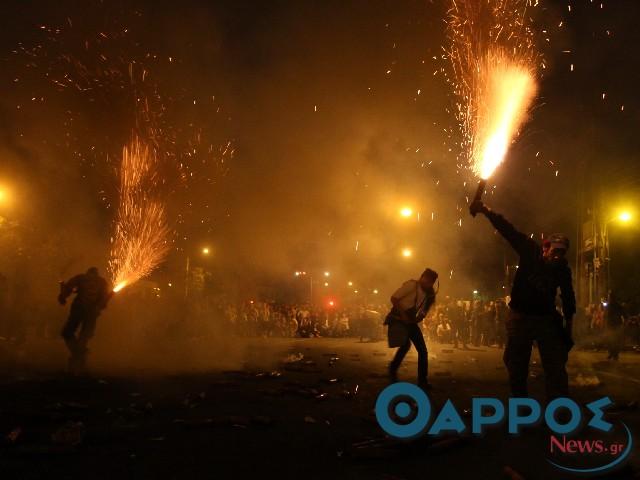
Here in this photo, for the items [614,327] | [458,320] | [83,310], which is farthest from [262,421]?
[458,320]

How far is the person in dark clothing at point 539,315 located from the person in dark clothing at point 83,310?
6.24 m

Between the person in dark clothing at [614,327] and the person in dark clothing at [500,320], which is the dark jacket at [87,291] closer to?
the person in dark clothing at [614,327]

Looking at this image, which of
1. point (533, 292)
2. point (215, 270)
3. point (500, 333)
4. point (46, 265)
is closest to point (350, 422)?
point (533, 292)

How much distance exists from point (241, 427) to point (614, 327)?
1103cm

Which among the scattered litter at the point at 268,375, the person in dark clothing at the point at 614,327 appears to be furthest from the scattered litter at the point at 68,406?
the person in dark clothing at the point at 614,327

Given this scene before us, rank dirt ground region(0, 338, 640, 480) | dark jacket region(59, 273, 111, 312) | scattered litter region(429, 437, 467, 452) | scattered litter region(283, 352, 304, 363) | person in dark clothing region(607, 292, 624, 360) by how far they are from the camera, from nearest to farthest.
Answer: dirt ground region(0, 338, 640, 480) < scattered litter region(429, 437, 467, 452) < dark jacket region(59, 273, 111, 312) < scattered litter region(283, 352, 304, 363) < person in dark clothing region(607, 292, 624, 360)

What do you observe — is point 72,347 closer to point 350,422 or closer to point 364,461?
point 350,422

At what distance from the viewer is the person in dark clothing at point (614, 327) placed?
454 inches

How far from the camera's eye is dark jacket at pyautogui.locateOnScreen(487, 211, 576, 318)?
14.9 ft

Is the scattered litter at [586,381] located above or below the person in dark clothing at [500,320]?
below

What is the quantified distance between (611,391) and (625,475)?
406 cm

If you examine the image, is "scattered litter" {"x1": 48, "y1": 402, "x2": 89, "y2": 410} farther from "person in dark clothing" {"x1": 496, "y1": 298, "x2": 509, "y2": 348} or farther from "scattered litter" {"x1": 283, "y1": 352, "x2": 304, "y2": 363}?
"person in dark clothing" {"x1": 496, "y1": 298, "x2": 509, "y2": 348}

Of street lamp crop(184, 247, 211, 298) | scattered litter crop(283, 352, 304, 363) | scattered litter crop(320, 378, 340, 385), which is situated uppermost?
street lamp crop(184, 247, 211, 298)

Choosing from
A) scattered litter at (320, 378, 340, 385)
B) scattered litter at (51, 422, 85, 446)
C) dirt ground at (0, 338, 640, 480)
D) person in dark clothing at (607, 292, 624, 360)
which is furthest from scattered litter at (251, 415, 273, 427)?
person in dark clothing at (607, 292, 624, 360)
